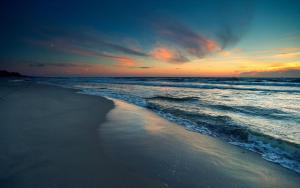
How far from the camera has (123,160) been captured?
11.3ft

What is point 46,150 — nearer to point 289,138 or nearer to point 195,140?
point 195,140

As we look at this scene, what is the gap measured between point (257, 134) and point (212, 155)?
7.83 feet

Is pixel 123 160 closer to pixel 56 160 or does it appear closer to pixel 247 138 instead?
pixel 56 160

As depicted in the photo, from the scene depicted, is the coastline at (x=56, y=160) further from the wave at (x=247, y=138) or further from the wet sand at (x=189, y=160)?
the wave at (x=247, y=138)

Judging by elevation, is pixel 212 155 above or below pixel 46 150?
below

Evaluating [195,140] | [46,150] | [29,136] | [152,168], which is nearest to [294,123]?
[195,140]

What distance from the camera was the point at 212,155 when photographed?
13.0 feet

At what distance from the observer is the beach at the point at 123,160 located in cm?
275

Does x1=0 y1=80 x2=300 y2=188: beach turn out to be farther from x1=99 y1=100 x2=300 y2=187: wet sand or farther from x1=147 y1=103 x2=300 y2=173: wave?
x1=147 y1=103 x2=300 y2=173: wave

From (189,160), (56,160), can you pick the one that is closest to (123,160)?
(56,160)

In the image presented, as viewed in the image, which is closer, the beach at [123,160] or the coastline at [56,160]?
the coastline at [56,160]

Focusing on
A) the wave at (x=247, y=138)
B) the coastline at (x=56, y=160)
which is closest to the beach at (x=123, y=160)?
the coastline at (x=56, y=160)

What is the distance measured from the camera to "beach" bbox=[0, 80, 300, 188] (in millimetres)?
2750

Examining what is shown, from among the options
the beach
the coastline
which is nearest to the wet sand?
the beach
